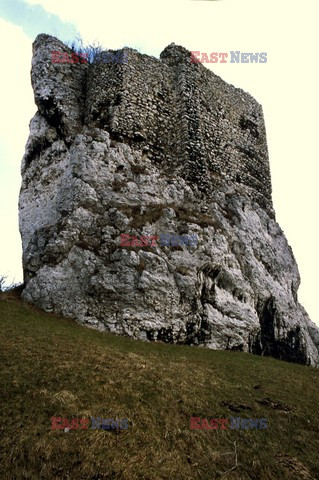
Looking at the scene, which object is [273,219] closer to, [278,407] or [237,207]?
A: [237,207]

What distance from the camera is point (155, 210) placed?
20.6 meters

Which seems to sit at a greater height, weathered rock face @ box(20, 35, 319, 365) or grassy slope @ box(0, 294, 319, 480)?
weathered rock face @ box(20, 35, 319, 365)

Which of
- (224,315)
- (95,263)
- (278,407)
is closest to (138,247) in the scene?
(95,263)

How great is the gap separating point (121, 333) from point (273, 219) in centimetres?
1643

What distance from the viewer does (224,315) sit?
18.7 m

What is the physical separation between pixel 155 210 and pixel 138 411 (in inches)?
528

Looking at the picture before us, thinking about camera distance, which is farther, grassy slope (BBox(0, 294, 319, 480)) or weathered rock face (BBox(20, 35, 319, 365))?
weathered rock face (BBox(20, 35, 319, 365))

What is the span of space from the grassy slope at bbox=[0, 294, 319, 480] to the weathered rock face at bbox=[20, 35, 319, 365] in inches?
147

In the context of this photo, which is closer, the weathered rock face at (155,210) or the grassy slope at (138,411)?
the grassy slope at (138,411)

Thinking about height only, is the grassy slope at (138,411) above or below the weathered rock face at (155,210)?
below

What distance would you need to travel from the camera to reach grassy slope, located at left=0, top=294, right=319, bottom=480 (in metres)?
6.66

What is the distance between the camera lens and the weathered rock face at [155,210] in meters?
17.5

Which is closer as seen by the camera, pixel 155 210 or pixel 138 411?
pixel 138 411

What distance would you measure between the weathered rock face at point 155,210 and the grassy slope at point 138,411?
372 cm
